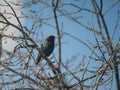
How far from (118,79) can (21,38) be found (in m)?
1.46

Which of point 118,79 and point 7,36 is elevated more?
point 7,36

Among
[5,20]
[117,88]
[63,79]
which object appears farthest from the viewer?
[5,20]

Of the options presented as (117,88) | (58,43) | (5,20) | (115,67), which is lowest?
(117,88)

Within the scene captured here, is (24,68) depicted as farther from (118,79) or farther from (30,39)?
(118,79)

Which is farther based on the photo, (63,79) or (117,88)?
(63,79)

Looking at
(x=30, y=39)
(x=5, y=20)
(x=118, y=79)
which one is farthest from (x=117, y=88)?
(x=5, y=20)

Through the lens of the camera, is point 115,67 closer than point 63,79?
Yes

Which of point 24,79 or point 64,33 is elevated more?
point 64,33

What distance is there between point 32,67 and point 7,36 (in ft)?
2.22

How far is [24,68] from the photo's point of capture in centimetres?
401

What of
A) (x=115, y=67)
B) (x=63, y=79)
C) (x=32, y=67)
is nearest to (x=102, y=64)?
(x=115, y=67)

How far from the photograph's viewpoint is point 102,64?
384cm

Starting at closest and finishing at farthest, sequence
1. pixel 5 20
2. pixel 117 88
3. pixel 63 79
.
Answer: pixel 117 88, pixel 63 79, pixel 5 20

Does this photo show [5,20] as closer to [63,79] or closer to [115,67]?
[63,79]
